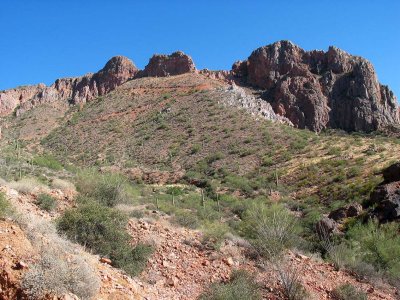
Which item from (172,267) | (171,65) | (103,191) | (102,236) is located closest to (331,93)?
(171,65)

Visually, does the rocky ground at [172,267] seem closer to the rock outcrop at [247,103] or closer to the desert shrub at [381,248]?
the desert shrub at [381,248]

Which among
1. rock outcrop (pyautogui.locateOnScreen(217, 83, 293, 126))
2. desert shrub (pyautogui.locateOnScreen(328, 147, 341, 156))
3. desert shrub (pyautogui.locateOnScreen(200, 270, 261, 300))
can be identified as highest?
rock outcrop (pyautogui.locateOnScreen(217, 83, 293, 126))

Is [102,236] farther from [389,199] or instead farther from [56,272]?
[389,199]

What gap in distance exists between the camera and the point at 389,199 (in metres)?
19.9

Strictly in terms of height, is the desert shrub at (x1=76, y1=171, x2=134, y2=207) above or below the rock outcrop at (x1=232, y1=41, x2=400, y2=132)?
below

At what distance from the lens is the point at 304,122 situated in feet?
225

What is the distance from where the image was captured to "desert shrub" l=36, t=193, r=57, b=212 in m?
12.2

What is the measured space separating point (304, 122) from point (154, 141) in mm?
27619

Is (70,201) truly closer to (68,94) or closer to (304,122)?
(304,122)

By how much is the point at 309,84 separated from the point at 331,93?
3.79 m

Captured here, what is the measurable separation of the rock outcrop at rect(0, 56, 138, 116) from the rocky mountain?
1.42 feet

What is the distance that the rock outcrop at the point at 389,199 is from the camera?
1906 centimetres

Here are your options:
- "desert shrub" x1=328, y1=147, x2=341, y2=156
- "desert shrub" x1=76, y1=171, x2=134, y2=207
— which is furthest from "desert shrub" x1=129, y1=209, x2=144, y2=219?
"desert shrub" x1=328, y1=147, x2=341, y2=156

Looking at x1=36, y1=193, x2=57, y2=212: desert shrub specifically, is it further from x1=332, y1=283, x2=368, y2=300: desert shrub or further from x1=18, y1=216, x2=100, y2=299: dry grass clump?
x1=332, y1=283, x2=368, y2=300: desert shrub
